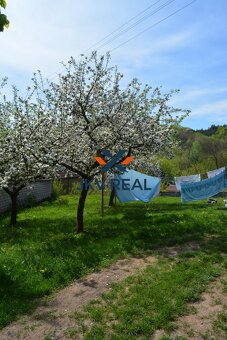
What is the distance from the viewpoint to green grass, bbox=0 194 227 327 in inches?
281

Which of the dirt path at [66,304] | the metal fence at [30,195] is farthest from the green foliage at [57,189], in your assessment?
the dirt path at [66,304]

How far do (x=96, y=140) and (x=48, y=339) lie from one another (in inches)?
318

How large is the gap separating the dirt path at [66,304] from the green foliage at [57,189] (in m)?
18.8

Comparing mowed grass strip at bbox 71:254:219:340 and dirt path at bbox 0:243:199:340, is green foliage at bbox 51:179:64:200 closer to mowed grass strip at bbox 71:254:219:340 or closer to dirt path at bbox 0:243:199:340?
dirt path at bbox 0:243:199:340

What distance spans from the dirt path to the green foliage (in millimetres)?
18796

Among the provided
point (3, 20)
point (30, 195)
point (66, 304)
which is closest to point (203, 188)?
point (30, 195)

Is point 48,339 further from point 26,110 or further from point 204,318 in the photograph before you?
point 26,110

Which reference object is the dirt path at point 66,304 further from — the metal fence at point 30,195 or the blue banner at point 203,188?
the blue banner at point 203,188

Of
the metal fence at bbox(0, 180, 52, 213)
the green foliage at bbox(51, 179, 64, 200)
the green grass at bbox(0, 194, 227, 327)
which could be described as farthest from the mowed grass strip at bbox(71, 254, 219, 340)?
the green foliage at bbox(51, 179, 64, 200)

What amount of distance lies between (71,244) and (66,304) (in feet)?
12.6

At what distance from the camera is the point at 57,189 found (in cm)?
2853

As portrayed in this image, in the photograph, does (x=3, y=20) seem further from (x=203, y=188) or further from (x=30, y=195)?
(x=30, y=195)

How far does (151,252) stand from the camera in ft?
31.3

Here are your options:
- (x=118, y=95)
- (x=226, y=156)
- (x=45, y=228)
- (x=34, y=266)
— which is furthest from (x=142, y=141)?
(x=226, y=156)
